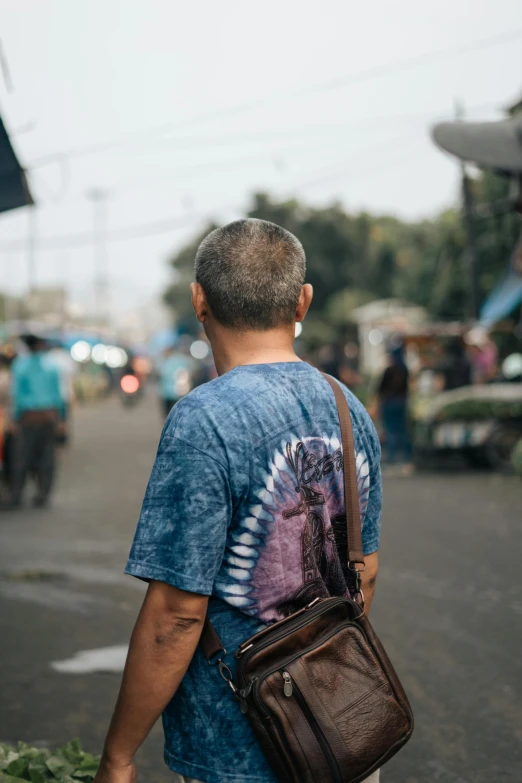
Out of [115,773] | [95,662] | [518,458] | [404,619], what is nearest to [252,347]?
[115,773]

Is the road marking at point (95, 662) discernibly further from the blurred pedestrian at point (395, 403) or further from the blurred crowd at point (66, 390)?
the blurred pedestrian at point (395, 403)

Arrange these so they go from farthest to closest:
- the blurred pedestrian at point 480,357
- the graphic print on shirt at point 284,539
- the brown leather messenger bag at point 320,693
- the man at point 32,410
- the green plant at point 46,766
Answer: the blurred pedestrian at point 480,357, the man at point 32,410, the green plant at point 46,766, the graphic print on shirt at point 284,539, the brown leather messenger bag at point 320,693

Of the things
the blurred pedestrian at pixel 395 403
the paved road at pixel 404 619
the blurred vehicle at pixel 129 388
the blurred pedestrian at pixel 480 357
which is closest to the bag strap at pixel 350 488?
the paved road at pixel 404 619

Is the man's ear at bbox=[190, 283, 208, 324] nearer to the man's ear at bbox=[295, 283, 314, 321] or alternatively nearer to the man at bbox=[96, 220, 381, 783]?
the man at bbox=[96, 220, 381, 783]

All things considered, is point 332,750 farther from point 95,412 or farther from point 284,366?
point 95,412

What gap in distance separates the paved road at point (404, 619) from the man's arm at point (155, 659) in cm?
212

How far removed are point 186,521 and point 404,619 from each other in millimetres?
4496

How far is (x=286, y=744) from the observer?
6.15ft

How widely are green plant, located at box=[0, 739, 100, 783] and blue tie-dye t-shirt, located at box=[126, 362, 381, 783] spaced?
0.96 m

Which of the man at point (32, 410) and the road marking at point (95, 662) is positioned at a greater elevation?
the road marking at point (95, 662)

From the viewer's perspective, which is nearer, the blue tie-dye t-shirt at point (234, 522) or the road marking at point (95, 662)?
the blue tie-dye t-shirt at point (234, 522)

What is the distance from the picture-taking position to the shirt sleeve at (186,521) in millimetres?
1912

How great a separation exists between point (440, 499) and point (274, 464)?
9.84 m

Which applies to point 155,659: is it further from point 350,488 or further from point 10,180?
point 10,180
